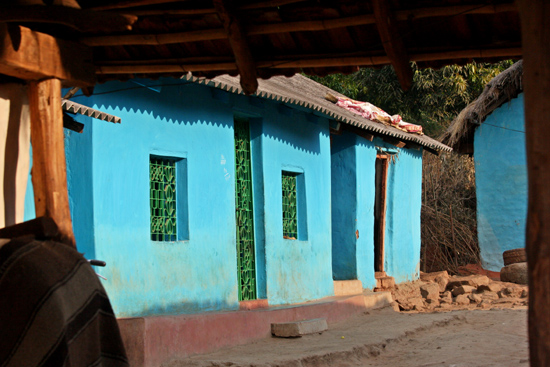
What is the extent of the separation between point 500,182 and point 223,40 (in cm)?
1427

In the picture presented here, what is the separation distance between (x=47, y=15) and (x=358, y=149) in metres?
10.4

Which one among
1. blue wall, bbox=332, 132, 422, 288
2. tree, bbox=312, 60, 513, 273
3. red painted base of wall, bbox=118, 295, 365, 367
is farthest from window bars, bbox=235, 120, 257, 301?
tree, bbox=312, 60, 513, 273

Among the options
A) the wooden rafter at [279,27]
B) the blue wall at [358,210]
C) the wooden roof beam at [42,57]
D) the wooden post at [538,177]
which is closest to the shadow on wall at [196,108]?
the blue wall at [358,210]

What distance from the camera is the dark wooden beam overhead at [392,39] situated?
3.53 meters

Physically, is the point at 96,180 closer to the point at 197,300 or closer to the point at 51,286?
the point at 197,300

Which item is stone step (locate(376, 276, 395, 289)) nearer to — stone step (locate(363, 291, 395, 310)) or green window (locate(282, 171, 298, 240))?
stone step (locate(363, 291, 395, 310))

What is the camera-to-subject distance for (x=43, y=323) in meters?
2.38

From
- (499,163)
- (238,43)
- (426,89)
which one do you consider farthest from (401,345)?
(426,89)

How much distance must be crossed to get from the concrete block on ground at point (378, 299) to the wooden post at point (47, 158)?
9362 millimetres

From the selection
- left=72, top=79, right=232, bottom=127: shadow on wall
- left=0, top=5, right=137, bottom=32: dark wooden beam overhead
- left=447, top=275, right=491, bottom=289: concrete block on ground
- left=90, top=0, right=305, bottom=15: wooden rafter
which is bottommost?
left=447, top=275, right=491, bottom=289: concrete block on ground

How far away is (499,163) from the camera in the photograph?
17.0m

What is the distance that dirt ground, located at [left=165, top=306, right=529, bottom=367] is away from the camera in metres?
7.42

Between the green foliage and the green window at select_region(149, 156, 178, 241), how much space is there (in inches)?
531

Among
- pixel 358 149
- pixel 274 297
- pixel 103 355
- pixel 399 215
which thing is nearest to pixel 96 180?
pixel 274 297
